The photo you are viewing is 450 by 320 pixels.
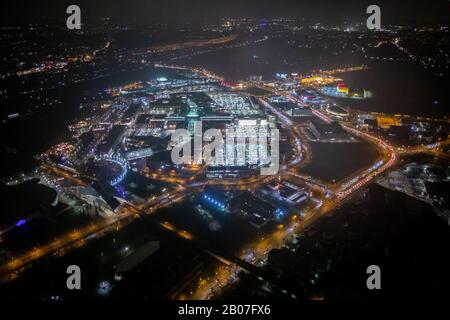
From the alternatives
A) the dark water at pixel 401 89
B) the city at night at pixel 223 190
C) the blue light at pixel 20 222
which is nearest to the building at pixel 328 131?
the city at night at pixel 223 190

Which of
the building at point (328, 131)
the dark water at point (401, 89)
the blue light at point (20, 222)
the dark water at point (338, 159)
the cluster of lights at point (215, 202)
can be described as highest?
the dark water at point (401, 89)

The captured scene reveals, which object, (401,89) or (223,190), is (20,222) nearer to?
(223,190)

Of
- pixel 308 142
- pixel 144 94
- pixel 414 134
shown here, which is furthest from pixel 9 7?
pixel 414 134

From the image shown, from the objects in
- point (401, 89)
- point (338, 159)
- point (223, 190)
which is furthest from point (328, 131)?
point (401, 89)

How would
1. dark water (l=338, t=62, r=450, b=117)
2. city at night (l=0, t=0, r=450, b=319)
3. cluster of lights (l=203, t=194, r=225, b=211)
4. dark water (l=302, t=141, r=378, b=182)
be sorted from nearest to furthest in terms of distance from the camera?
city at night (l=0, t=0, r=450, b=319) < cluster of lights (l=203, t=194, r=225, b=211) < dark water (l=302, t=141, r=378, b=182) < dark water (l=338, t=62, r=450, b=117)

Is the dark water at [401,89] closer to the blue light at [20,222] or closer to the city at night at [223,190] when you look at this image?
the city at night at [223,190]

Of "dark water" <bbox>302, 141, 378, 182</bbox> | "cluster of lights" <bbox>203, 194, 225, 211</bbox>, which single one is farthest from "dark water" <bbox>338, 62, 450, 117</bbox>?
"cluster of lights" <bbox>203, 194, 225, 211</bbox>

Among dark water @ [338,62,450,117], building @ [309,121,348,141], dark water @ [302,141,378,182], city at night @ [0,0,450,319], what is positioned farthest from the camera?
dark water @ [338,62,450,117]

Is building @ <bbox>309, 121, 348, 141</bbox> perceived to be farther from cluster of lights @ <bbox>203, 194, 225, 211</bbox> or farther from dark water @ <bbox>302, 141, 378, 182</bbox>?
cluster of lights @ <bbox>203, 194, 225, 211</bbox>
